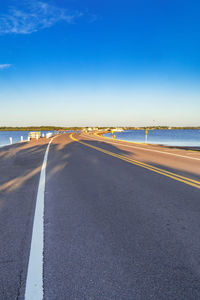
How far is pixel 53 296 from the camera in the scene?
1.96 metres

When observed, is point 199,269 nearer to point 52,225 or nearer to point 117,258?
point 117,258

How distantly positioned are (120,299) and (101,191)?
11.7 feet

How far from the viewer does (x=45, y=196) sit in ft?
16.9

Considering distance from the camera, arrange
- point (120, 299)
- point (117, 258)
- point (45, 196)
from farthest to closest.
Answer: point (45, 196) < point (117, 258) < point (120, 299)

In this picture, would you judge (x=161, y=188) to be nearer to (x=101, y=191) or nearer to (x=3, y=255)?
(x=101, y=191)

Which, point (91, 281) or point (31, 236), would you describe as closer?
point (91, 281)

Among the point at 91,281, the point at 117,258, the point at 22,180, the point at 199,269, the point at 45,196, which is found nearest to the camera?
the point at 91,281

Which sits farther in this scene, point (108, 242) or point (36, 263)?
point (108, 242)

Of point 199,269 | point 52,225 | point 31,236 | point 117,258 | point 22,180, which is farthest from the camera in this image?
point 22,180

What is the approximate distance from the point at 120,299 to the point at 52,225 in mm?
1905

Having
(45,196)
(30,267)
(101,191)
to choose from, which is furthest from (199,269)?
(45,196)

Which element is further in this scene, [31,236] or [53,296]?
[31,236]

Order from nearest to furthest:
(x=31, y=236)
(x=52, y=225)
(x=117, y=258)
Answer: (x=117, y=258)
(x=31, y=236)
(x=52, y=225)

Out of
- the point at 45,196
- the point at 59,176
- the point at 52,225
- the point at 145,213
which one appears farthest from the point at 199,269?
the point at 59,176
